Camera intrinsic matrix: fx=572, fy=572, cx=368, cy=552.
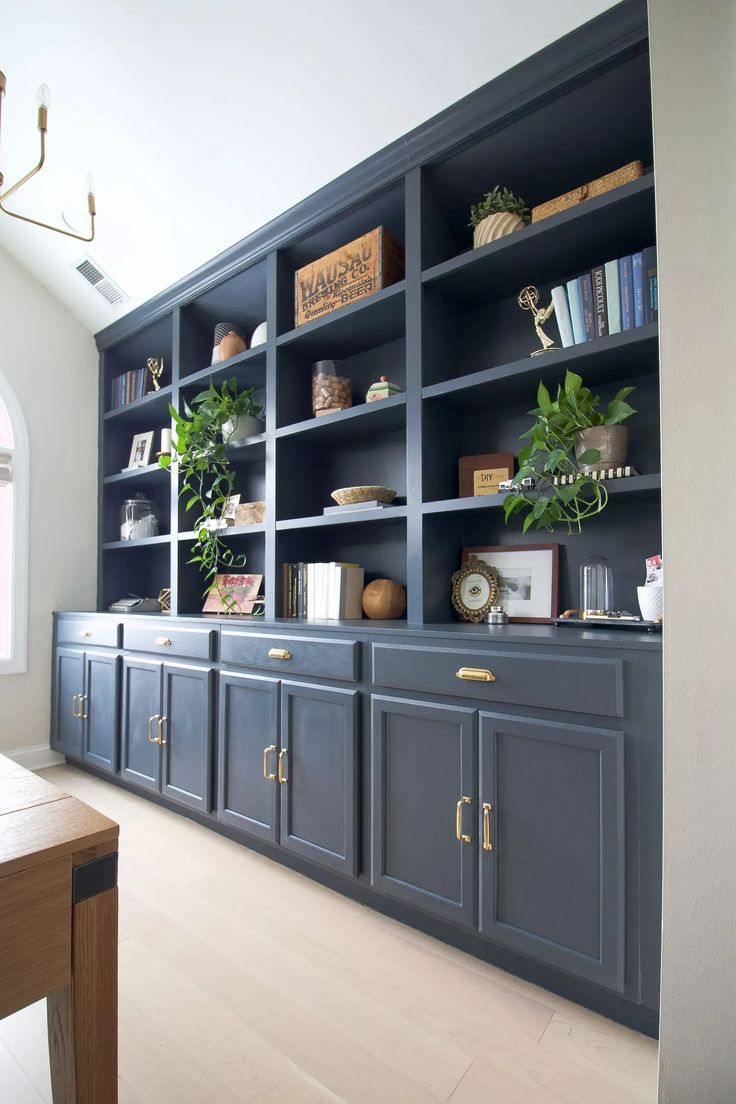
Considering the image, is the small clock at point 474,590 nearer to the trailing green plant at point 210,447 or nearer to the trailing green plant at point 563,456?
the trailing green plant at point 563,456

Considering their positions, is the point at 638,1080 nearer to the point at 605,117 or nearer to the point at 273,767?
the point at 273,767

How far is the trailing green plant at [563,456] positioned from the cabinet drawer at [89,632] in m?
2.24

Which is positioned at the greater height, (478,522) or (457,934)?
(478,522)

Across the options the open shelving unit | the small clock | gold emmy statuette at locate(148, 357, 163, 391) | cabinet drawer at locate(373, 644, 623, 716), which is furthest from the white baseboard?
the small clock

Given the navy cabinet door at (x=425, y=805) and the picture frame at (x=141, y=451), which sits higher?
the picture frame at (x=141, y=451)

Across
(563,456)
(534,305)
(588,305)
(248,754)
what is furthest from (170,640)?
(588,305)

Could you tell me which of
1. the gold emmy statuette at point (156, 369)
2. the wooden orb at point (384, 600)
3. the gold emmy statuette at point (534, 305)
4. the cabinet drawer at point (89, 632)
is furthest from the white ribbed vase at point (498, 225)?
the cabinet drawer at point (89, 632)

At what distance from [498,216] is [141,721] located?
8.72 feet

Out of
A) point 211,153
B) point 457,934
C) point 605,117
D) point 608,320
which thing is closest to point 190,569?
→ point 211,153

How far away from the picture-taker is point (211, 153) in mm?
2391

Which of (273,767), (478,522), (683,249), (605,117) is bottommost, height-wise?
(273,767)

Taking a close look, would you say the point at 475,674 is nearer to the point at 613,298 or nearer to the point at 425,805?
the point at 425,805

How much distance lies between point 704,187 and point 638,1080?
1866 mm

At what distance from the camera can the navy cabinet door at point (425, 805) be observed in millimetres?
1627
